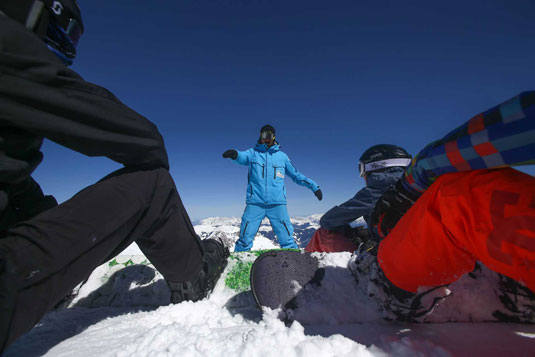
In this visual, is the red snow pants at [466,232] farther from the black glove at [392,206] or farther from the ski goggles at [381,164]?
the ski goggles at [381,164]

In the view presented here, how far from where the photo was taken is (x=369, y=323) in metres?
1.13

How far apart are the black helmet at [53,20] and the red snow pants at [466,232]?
185 cm

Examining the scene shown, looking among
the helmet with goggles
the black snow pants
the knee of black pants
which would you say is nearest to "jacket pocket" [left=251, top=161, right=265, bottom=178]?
the helmet with goggles

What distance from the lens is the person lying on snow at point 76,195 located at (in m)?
0.67

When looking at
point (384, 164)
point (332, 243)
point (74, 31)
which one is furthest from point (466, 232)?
point (332, 243)

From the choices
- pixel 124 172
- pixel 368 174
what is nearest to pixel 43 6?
pixel 124 172

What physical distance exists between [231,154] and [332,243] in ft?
10.9

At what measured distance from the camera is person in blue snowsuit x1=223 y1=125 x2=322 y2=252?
16.3ft

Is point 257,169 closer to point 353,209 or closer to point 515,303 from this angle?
point 353,209

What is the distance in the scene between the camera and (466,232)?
2.47ft

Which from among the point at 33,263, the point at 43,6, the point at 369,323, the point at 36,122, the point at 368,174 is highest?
the point at 43,6

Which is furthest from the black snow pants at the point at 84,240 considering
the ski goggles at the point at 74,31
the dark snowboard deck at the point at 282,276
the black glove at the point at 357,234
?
the black glove at the point at 357,234

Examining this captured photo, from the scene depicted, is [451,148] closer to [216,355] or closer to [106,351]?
[216,355]

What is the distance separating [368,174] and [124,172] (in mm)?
2623
